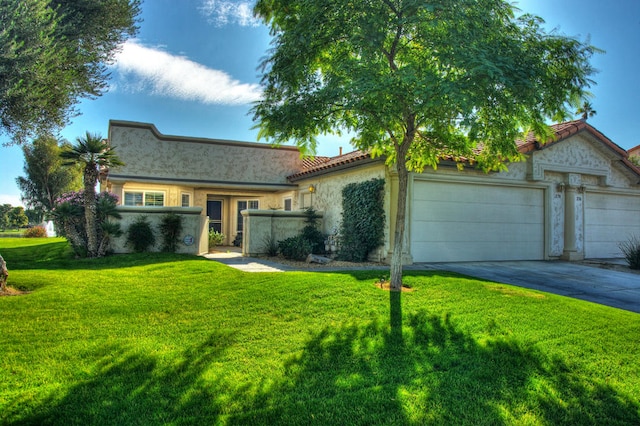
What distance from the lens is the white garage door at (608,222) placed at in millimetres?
14984

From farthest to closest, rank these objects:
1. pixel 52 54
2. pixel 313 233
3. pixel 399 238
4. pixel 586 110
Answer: pixel 313 233 < pixel 586 110 < pixel 399 238 < pixel 52 54

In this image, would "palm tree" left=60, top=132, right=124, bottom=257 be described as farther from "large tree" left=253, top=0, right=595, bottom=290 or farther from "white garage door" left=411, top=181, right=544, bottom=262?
"white garage door" left=411, top=181, right=544, bottom=262

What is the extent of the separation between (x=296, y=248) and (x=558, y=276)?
765cm

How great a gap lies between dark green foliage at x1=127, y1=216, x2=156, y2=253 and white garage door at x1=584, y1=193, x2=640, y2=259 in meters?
15.8

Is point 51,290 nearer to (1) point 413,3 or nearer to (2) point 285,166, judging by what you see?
(1) point 413,3

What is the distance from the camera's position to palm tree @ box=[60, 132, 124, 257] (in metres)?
11.9

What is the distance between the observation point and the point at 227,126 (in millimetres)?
17422

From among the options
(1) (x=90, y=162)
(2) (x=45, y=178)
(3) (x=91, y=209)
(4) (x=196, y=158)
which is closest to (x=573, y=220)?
(4) (x=196, y=158)

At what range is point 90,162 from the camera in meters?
12.0

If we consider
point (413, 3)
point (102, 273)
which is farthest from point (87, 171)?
point (413, 3)

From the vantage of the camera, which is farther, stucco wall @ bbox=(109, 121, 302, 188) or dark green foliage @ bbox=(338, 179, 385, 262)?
stucco wall @ bbox=(109, 121, 302, 188)

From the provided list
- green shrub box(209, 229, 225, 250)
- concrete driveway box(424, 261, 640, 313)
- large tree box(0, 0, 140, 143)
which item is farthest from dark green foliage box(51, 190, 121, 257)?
concrete driveway box(424, 261, 640, 313)

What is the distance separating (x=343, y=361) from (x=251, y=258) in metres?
9.30

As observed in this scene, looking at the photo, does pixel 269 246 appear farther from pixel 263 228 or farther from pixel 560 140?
pixel 560 140
